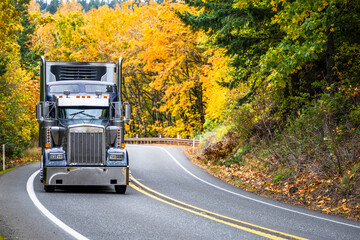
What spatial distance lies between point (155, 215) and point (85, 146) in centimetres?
414

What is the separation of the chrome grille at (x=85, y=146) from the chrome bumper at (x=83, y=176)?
282mm

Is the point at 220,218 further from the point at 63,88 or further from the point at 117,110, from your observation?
the point at 63,88

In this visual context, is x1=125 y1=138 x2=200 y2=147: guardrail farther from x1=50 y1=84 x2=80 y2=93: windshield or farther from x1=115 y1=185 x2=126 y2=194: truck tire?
x1=115 y1=185 x2=126 y2=194: truck tire

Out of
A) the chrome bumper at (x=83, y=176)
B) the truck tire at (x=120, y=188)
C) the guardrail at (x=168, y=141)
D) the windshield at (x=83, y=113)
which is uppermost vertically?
the windshield at (x=83, y=113)

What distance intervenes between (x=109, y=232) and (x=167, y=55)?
28524 mm

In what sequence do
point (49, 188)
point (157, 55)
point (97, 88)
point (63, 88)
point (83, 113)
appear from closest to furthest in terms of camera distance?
point (49, 188)
point (83, 113)
point (63, 88)
point (97, 88)
point (157, 55)

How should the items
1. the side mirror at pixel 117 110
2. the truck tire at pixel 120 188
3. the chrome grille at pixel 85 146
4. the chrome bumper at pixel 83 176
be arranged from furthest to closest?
the side mirror at pixel 117 110, the truck tire at pixel 120 188, the chrome grille at pixel 85 146, the chrome bumper at pixel 83 176

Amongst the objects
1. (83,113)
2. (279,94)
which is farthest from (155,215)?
(279,94)

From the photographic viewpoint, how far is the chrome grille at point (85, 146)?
1312 centimetres

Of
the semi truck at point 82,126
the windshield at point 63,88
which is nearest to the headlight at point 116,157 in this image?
the semi truck at point 82,126

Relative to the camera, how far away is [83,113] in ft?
46.2

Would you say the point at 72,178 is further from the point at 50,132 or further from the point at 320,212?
the point at 320,212

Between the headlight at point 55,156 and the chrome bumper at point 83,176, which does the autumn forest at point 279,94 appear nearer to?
the chrome bumper at point 83,176

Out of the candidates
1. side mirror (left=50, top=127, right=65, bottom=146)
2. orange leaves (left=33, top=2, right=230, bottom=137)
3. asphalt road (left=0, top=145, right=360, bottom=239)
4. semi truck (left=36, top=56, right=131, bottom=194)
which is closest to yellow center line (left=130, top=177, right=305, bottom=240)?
asphalt road (left=0, top=145, right=360, bottom=239)
